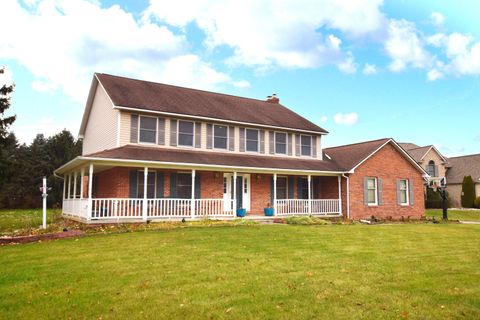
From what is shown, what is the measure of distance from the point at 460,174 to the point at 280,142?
28753mm

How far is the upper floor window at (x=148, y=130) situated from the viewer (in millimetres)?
19141

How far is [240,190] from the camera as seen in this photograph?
69.1 ft

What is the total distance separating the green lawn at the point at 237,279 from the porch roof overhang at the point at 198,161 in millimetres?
4866

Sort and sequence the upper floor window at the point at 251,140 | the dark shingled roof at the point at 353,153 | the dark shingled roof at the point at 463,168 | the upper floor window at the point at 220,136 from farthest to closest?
the dark shingled roof at the point at 463,168 → the dark shingled roof at the point at 353,153 → the upper floor window at the point at 251,140 → the upper floor window at the point at 220,136

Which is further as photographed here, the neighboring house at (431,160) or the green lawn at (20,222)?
the neighboring house at (431,160)

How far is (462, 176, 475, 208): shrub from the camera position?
38.9 metres

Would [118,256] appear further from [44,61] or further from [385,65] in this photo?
[385,65]

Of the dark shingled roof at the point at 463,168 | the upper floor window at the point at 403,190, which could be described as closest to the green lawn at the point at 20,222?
the upper floor window at the point at 403,190

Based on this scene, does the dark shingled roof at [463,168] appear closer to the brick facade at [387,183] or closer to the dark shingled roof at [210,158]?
the brick facade at [387,183]

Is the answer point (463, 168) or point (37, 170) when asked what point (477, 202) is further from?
point (37, 170)

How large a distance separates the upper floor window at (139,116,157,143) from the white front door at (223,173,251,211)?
4169 mm

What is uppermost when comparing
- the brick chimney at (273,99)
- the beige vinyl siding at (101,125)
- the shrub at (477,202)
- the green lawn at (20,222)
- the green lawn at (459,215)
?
the brick chimney at (273,99)

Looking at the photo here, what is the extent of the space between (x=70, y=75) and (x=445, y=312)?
18088 mm

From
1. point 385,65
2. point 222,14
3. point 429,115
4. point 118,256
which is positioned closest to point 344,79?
point 385,65
